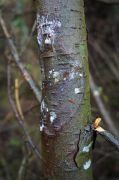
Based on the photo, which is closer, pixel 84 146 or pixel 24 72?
pixel 84 146

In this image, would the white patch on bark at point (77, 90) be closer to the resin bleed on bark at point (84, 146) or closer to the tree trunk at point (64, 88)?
the tree trunk at point (64, 88)

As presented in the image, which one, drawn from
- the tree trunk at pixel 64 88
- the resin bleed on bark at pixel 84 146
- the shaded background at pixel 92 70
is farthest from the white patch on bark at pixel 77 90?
the shaded background at pixel 92 70

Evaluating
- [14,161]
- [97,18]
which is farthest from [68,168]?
[97,18]

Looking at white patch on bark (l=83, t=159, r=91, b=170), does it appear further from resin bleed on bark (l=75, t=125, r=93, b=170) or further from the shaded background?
the shaded background

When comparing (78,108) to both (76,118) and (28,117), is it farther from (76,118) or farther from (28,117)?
(28,117)

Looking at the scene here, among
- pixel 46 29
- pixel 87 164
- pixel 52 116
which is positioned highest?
pixel 46 29

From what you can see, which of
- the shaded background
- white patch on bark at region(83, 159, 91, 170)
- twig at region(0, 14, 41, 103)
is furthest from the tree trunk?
the shaded background

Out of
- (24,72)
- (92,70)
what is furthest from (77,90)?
(92,70)

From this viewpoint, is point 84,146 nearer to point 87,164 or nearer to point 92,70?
point 87,164
